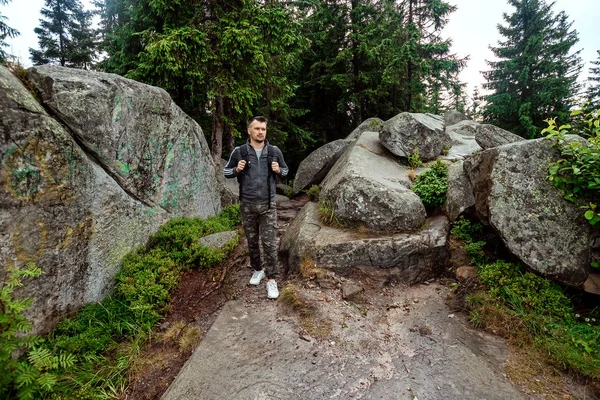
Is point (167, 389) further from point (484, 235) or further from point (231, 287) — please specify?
point (484, 235)

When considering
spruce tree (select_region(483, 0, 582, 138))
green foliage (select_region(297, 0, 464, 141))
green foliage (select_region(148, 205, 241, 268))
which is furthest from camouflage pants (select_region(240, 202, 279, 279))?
spruce tree (select_region(483, 0, 582, 138))

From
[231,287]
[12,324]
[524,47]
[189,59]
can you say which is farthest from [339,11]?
[12,324]

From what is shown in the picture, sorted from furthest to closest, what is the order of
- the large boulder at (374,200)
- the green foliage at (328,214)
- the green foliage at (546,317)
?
the green foliage at (328,214), the large boulder at (374,200), the green foliage at (546,317)

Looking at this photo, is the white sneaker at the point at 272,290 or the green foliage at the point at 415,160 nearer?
the white sneaker at the point at 272,290

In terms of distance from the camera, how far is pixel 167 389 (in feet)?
10.3

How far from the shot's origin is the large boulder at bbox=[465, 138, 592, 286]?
418 centimetres

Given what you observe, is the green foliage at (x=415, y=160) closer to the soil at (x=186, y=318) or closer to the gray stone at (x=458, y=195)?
the gray stone at (x=458, y=195)

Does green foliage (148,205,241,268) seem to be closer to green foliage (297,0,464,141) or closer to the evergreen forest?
the evergreen forest

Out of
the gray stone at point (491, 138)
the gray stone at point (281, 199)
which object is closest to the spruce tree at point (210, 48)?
the gray stone at point (281, 199)

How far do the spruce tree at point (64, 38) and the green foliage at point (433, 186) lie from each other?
21.8m

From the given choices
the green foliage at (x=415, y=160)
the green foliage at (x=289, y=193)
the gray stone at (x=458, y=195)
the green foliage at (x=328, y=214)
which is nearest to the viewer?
the gray stone at (x=458, y=195)

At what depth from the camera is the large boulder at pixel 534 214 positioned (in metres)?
4.18

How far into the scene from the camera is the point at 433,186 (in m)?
6.36

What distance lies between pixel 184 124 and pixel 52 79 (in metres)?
2.83
